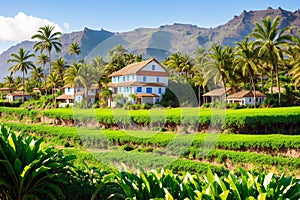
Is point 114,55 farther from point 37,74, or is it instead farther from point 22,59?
point 37,74

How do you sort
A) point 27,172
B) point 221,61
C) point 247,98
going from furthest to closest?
point 247,98 → point 221,61 → point 27,172

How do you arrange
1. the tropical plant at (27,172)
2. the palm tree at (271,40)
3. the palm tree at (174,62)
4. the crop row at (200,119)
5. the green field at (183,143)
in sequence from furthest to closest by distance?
1. the palm tree at (271,40)
2. the crop row at (200,119)
3. the palm tree at (174,62)
4. the green field at (183,143)
5. the tropical plant at (27,172)

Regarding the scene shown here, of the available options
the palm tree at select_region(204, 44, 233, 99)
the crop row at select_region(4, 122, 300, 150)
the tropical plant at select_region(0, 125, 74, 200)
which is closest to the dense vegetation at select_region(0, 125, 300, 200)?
the tropical plant at select_region(0, 125, 74, 200)

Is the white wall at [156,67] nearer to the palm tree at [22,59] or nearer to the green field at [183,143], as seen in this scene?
the green field at [183,143]

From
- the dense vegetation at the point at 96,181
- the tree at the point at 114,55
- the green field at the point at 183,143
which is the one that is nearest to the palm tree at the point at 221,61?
the green field at the point at 183,143

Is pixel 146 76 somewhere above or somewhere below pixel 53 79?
below

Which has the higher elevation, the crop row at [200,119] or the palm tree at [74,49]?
the palm tree at [74,49]

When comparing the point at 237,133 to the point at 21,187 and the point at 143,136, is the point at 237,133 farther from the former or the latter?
the point at 21,187

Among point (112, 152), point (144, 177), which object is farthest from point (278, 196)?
point (112, 152)

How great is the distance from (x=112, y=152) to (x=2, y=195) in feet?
45.3

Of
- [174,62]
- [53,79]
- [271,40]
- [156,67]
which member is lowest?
[156,67]

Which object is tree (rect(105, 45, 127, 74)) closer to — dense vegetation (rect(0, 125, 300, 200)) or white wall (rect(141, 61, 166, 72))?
white wall (rect(141, 61, 166, 72))

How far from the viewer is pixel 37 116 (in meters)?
32.7

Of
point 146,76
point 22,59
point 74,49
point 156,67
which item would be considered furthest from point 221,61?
point 22,59
